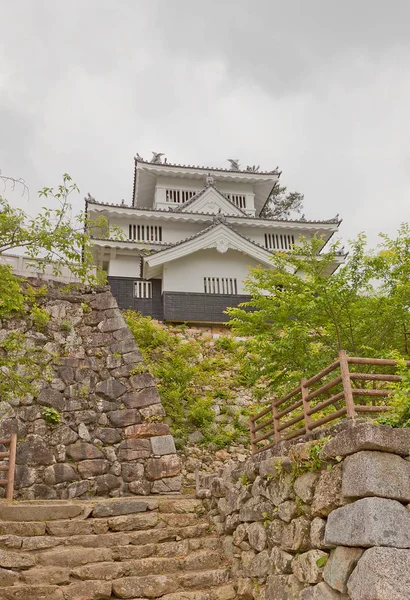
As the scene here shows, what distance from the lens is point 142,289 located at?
19.7m

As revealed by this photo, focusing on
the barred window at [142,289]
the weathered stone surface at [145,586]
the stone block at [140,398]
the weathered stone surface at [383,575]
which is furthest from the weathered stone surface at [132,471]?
the barred window at [142,289]

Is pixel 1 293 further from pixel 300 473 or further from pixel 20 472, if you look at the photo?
pixel 300 473

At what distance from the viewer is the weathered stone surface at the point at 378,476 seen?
413 cm

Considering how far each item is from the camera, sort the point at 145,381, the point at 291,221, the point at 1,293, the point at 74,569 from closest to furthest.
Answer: the point at 74,569
the point at 1,293
the point at 145,381
the point at 291,221

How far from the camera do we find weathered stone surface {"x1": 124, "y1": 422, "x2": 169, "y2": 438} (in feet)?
36.5

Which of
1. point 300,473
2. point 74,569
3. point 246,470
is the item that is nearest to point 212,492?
point 246,470

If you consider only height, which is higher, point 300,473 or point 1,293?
point 1,293

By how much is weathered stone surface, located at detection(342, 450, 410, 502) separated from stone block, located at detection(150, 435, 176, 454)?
708cm

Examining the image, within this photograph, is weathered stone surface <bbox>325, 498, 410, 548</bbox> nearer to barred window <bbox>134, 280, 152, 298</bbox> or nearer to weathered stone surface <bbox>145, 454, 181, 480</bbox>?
weathered stone surface <bbox>145, 454, 181, 480</bbox>

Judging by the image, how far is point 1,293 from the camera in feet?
25.8

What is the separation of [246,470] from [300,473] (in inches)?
69.6

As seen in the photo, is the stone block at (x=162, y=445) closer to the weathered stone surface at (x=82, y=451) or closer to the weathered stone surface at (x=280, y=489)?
the weathered stone surface at (x=82, y=451)

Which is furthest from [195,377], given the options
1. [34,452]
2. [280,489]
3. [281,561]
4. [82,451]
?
[281,561]

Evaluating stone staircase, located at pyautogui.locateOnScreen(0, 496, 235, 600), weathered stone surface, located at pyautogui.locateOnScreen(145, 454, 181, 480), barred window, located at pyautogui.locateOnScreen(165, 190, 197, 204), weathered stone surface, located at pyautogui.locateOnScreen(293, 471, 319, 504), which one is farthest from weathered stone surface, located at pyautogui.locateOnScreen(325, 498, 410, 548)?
barred window, located at pyautogui.locateOnScreen(165, 190, 197, 204)
